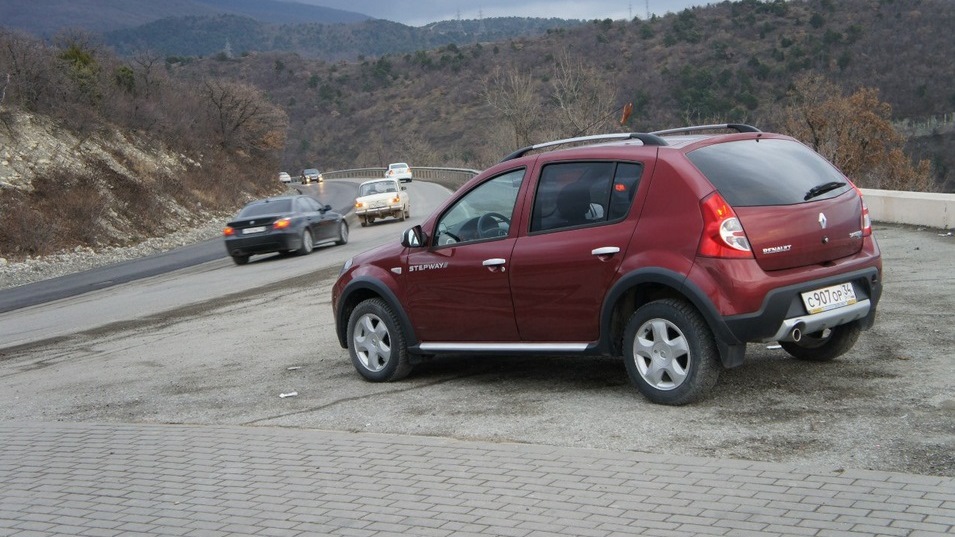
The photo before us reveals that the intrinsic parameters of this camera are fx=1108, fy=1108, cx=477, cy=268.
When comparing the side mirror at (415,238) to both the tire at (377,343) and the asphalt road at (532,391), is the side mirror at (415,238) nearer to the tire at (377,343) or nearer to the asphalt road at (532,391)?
the tire at (377,343)

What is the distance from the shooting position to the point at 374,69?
139 meters

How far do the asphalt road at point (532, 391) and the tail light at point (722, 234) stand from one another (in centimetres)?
98

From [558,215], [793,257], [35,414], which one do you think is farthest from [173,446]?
[793,257]

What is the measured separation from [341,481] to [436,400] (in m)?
1.95

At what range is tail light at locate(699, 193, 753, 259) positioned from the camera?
6633 mm

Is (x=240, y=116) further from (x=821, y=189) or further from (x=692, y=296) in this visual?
(x=692, y=296)

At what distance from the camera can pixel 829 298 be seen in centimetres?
690

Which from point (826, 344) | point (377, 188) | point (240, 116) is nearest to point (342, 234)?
point (377, 188)

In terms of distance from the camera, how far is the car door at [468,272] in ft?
25.7

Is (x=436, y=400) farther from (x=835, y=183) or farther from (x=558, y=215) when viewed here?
(x=835, y=183)

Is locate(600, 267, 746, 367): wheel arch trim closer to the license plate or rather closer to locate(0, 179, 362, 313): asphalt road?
the license plate

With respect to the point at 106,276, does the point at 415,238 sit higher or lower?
higher

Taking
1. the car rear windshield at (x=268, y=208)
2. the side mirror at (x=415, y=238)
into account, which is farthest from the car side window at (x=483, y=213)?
the car rear windshield at (x=268, y=208)

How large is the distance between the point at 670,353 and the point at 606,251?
77cm
